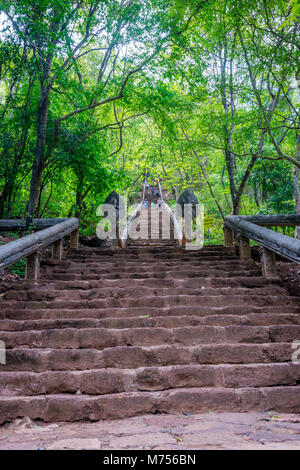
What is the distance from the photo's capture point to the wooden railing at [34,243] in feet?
13.1

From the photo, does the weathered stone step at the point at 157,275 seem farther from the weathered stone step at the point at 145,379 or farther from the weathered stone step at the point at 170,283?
→ the weathered stone step at the point at 145,379

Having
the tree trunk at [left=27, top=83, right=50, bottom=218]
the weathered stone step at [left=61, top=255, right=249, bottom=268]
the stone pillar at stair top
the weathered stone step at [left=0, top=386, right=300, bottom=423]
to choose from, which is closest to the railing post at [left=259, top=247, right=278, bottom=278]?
the weathered stone step at [left=61, top=255, right=249, bottom=268]

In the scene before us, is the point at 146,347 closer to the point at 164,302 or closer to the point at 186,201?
the point at 164,302

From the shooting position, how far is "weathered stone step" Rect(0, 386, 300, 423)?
2422mm

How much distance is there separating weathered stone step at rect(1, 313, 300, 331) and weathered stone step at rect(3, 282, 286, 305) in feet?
2.62

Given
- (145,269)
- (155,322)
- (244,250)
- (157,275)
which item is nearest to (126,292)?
(157,275)

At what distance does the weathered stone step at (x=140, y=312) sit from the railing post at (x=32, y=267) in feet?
3.62

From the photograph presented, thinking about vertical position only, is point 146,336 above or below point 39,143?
below

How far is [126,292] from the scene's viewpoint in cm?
454

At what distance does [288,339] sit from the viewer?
3307mm

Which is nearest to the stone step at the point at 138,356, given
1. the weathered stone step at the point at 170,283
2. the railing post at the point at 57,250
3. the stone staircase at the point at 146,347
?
the stone staircase at the point at 146,347

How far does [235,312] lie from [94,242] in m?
6.70

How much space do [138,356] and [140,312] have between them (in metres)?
0.90

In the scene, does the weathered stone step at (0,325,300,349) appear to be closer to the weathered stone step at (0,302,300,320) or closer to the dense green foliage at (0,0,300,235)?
the weathered stone step at (0,302,300,320)
